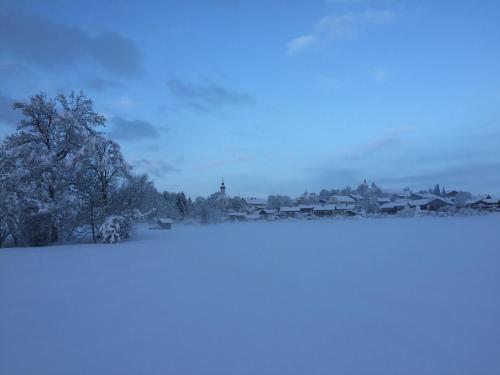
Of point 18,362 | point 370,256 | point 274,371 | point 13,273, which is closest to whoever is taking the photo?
point 274,371

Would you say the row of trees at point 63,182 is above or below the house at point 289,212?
above

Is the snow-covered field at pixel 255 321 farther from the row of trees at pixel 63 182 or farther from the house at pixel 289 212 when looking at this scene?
the house at pixel 289 212

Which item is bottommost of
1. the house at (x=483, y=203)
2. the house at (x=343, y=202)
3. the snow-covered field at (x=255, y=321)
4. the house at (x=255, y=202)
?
the house at (x=483, y=203)

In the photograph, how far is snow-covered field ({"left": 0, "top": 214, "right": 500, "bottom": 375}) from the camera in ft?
11.3

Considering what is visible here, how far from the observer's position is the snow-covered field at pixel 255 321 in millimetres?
3455

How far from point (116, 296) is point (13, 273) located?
521 cm

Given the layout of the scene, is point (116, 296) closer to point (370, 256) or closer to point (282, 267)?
point (282, 267)

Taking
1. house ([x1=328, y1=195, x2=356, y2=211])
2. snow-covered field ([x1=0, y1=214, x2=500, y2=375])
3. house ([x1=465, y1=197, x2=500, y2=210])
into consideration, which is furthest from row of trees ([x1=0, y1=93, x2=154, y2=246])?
house ([x1=465, y1=197, x2=500, y2=210])

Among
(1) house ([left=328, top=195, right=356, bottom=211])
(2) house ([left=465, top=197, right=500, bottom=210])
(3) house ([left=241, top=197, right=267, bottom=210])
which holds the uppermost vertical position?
(3) house ([left=241, top=197, right=267, bottom=210])

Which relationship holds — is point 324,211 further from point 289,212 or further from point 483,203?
point 483,203

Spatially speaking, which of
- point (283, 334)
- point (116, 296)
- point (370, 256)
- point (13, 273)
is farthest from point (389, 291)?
point (13, 273)

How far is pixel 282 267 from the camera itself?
9.23m

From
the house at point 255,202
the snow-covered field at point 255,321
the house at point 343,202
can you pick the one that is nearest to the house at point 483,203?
the house at point 343,202

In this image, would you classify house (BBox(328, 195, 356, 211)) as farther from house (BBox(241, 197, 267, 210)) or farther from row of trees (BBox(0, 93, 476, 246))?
row of trees (BBox(0, 93, 476, 246))
